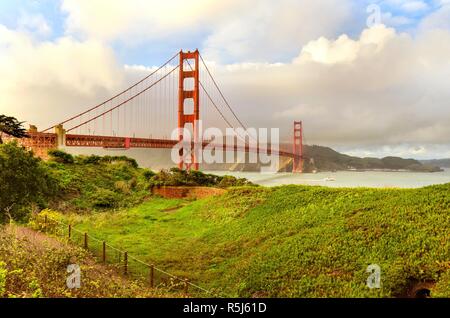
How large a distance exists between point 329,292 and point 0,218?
39.9 feet

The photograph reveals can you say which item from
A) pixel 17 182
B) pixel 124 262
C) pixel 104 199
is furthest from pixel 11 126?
pixel 124 262

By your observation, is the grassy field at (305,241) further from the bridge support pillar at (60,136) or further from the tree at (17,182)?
the bridge support pillar at (60,136)

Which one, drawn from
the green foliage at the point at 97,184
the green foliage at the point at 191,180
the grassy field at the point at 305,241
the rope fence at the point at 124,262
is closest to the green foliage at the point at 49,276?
the rope fence at the point at 124,262

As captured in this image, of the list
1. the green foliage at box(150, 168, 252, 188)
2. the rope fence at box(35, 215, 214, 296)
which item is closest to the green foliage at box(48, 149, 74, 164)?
the green foliage at box(150, 168, 252, 188)

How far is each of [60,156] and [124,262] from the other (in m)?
24.2

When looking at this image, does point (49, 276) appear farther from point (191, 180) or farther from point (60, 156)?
point (60, 156)

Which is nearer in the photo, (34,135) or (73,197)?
(73,197)

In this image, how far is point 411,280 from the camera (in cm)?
884

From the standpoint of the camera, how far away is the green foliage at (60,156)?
108 feet

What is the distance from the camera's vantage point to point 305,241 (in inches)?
455

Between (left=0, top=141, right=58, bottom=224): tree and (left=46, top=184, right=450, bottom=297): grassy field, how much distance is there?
10.6 ft

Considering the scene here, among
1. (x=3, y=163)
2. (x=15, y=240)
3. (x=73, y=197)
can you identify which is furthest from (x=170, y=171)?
(x=15, y=240)

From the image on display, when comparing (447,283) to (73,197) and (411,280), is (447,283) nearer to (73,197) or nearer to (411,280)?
(411,280)
